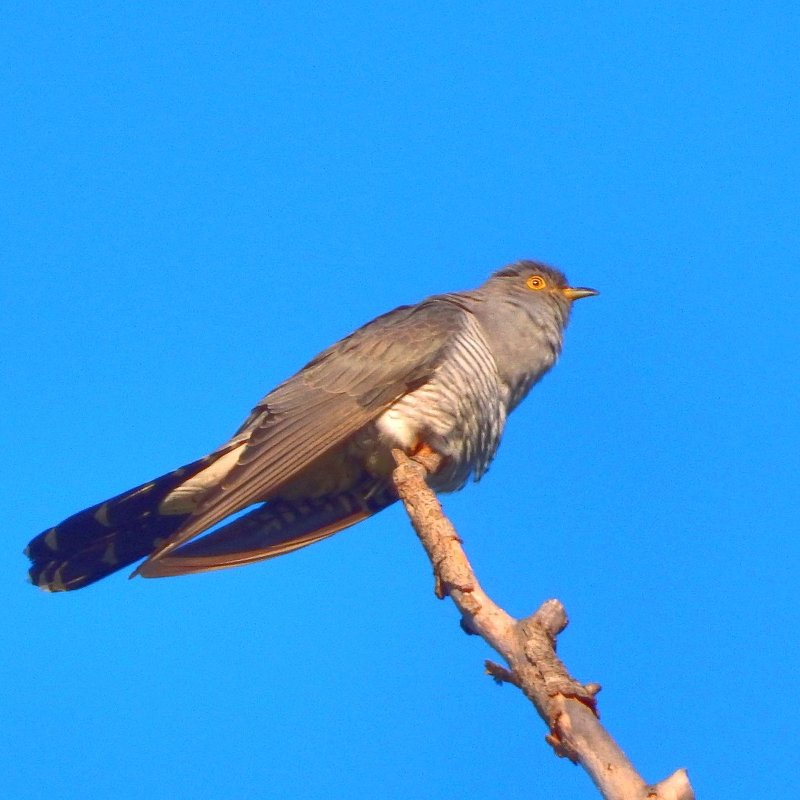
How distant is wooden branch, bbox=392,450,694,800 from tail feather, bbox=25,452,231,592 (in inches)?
45.0

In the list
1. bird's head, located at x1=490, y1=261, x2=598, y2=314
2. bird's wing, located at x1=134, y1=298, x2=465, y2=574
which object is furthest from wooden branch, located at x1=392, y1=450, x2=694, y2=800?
bird's head, located at x1=490, y1=261, x2=598, y2=314

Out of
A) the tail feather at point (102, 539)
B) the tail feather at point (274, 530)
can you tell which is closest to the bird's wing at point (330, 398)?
the tail feather at point (274, 530)

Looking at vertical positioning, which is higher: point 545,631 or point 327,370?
point 327,370

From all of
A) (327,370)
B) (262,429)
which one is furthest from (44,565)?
(327,370)

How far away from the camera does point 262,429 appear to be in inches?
168

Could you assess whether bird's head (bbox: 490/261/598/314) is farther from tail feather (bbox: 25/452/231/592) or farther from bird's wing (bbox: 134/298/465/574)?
tail feather (bbox: 25/452/231/592)

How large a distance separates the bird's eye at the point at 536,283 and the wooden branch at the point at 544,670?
1.97 m

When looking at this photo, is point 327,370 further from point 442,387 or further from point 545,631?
point 545,631

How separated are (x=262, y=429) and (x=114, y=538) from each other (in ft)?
2.21

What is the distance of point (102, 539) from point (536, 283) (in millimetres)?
2335

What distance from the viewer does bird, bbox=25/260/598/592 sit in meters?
4.17

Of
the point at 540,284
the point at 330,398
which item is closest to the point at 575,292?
the point at 540,284

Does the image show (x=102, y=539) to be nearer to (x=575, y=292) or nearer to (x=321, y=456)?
(x=321, y=456)

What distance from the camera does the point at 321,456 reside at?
4.22 m
